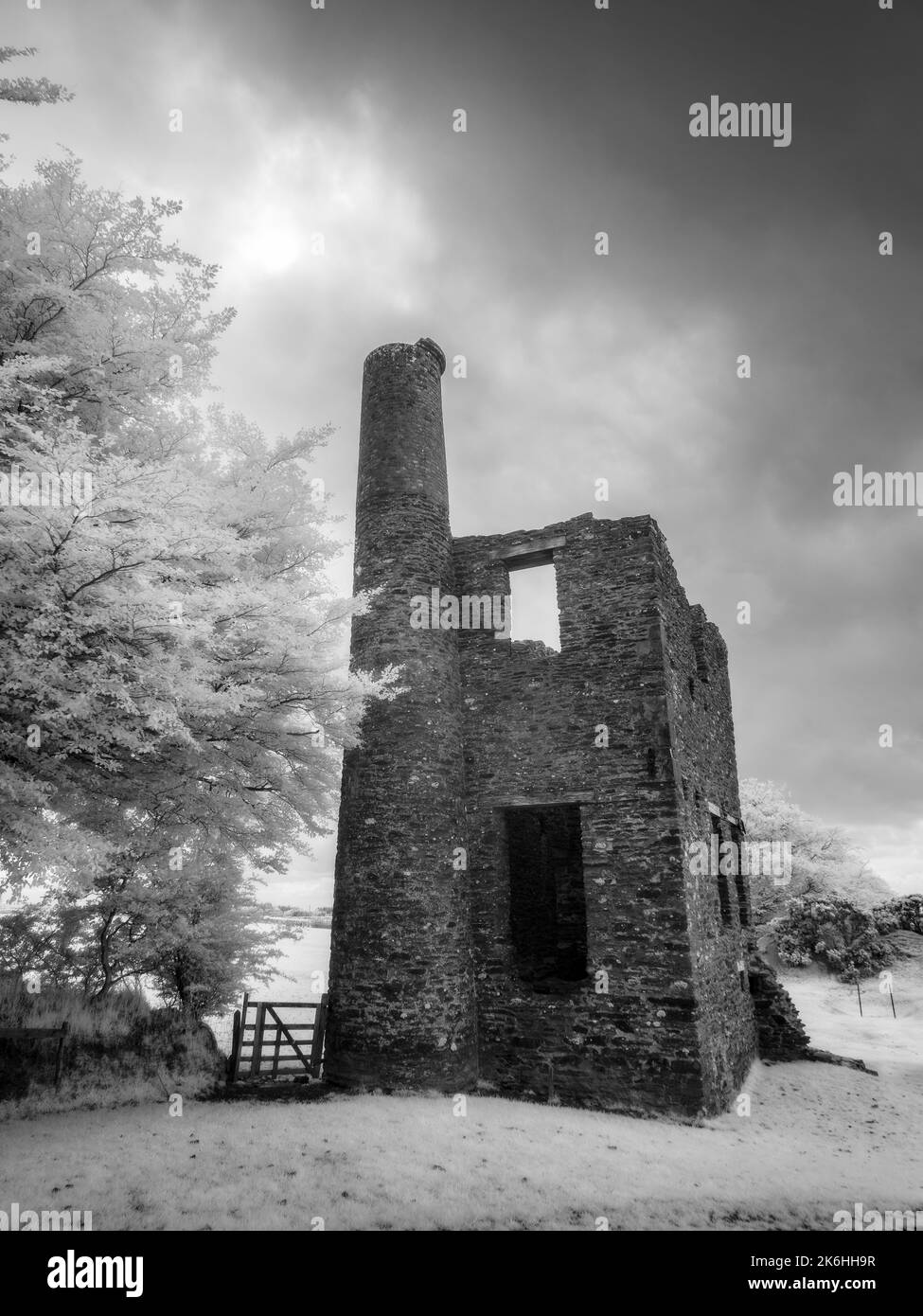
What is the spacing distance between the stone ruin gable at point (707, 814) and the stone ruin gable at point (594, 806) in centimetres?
32

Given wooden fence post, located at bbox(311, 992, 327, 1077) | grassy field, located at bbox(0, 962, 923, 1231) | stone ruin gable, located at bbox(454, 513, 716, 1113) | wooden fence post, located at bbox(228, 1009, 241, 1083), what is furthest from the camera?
wooden fence post, located at bbox(311, 992, 327, 1077)

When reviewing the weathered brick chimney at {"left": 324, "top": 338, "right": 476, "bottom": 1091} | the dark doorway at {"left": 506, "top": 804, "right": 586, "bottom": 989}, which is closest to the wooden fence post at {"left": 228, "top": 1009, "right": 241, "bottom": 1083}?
the weathered brick chimney at {"left": 324, "top": 338, "right": 476, "bottom": 1091}

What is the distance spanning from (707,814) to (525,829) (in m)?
3.47

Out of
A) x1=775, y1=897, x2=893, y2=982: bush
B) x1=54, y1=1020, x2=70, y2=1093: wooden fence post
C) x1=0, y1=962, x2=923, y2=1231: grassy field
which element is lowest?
x1=775, y1=897, x2=893, y2=982: bush

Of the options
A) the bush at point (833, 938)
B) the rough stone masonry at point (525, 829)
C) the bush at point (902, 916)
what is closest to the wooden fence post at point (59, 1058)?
the rough stone masonry at point (525, 829)

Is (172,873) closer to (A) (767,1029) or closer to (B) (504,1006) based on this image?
(B) (504,1006)

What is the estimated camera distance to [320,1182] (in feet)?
21.6

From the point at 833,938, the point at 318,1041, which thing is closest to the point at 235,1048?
the point at 318,1041

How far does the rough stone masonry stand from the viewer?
32.2 feet

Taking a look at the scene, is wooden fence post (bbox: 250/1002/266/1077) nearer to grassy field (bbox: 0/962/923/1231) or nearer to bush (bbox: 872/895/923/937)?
grassy field (bbox: 0/962/923/1231)

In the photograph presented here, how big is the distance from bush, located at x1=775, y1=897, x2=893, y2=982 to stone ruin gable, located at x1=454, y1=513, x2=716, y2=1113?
20043mm

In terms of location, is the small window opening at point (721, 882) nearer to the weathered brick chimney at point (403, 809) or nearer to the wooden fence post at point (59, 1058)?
the weathered brick chimney at point (403, 809)

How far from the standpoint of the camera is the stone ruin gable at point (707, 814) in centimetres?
1002
